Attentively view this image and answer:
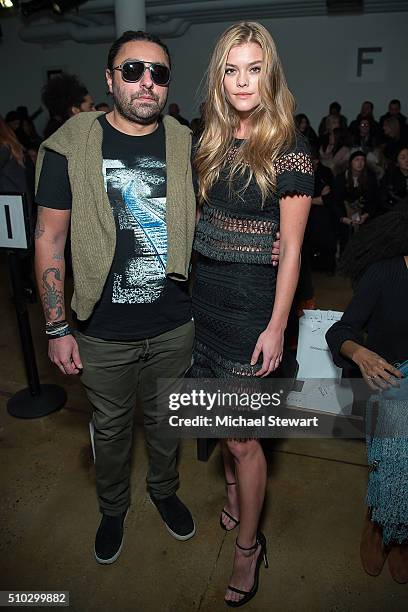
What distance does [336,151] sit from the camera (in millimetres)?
7797

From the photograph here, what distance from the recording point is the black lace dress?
5.12 ft

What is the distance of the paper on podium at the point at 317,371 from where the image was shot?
106 inches

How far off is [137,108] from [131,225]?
382mm

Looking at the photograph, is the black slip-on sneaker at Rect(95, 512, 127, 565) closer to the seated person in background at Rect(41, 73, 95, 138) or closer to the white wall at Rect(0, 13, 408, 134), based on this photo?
the seated person in background at Rect(41, 73, 95, 138)

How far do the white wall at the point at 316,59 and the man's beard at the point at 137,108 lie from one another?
30.9ft

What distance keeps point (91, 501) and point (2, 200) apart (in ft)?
5.36

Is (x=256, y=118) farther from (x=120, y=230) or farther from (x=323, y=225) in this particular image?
(x=323, y=225)

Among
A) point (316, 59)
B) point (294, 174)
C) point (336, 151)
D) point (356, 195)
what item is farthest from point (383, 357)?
point (316, 59)

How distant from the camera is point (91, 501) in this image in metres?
2.32

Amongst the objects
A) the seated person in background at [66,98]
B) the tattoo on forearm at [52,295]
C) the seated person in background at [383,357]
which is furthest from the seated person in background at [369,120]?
the tattoo on forearm at [52,295]

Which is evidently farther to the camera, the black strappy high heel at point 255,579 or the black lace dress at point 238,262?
the black strappy high heel at point 255,579

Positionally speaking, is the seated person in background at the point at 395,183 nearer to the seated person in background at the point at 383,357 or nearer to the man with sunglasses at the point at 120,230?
the seated person in background at the point at 383,357

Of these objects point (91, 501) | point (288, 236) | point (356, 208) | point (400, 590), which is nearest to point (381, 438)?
point (400, 590)

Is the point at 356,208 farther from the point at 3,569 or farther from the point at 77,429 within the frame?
the point at 3,569
